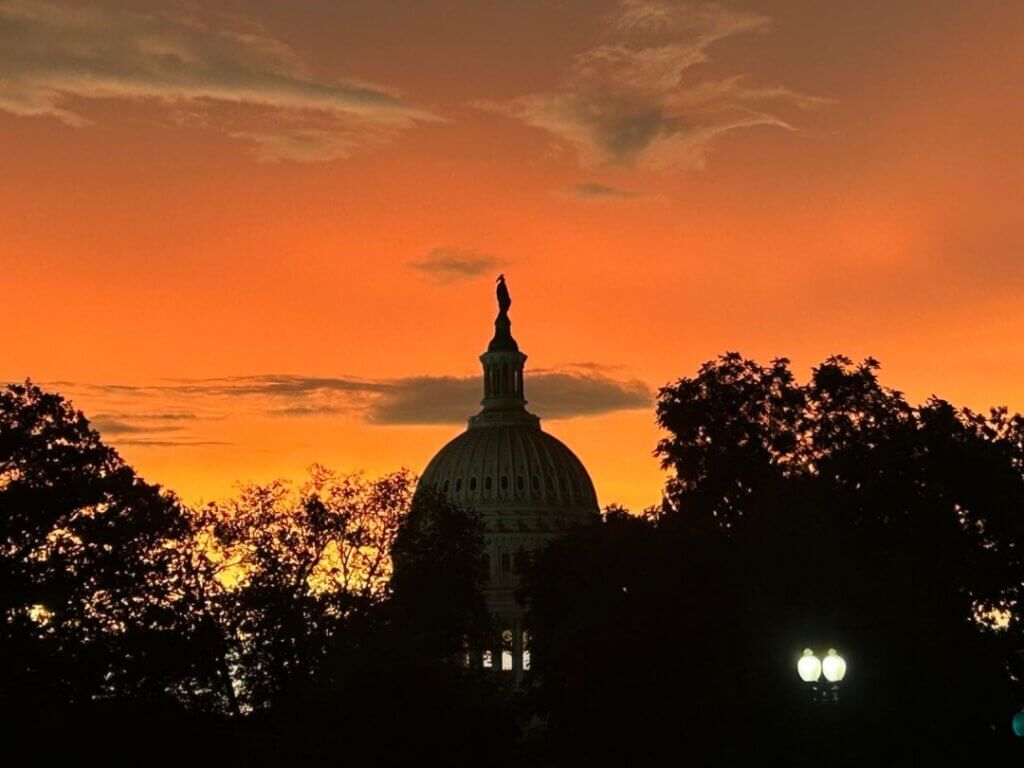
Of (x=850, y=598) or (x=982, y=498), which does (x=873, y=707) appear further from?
(x=982, y=498)

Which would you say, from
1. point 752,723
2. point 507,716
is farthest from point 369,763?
point 752,723

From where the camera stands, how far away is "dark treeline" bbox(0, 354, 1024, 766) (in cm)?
5425

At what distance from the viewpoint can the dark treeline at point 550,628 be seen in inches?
2136

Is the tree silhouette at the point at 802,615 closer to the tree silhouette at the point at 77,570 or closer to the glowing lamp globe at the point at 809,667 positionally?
the tree silhouette at the point at 77,570

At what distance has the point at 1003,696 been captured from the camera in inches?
2322

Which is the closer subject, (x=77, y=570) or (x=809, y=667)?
(x=809, y=667)

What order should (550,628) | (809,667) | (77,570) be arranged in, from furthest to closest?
(550,628)
(77,570)
(809,667)

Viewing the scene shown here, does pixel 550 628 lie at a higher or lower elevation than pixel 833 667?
higher

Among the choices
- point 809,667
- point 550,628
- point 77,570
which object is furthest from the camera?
point 550,628

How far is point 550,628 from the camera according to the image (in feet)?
211

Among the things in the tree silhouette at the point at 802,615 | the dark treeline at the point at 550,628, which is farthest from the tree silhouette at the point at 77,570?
the tree silhouette at the point at 802,615

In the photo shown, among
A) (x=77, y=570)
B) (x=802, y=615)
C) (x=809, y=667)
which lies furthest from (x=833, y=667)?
(x=77, y=570)

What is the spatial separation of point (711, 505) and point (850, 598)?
46.8ft

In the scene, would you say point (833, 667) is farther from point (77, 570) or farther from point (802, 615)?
point (77, 570)
